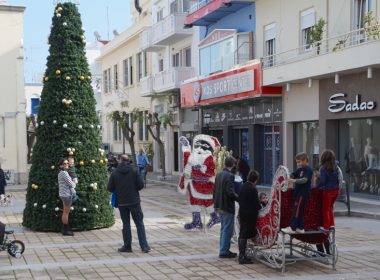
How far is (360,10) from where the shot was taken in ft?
60.4

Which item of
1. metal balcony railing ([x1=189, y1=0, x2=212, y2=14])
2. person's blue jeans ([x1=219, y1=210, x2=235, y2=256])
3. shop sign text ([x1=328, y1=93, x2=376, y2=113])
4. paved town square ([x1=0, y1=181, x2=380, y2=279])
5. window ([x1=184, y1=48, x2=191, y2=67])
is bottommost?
paved town square ([x1=0, y1=181, x2=380, y2=279])

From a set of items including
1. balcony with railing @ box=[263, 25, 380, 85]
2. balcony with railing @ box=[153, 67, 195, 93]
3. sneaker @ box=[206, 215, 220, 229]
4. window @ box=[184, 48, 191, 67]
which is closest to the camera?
sneaker @ box=[206, 215, 220, 229]

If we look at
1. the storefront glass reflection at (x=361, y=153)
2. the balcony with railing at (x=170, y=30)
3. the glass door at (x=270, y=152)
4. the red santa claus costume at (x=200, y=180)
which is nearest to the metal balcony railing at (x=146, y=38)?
the balcony with railing at (x=170, y=30)

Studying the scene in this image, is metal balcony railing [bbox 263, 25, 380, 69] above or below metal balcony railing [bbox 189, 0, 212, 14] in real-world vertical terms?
below

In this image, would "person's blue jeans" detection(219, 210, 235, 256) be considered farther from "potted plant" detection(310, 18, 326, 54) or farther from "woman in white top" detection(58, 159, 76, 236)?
"potted plant" detection(310, 18, 326, 54)

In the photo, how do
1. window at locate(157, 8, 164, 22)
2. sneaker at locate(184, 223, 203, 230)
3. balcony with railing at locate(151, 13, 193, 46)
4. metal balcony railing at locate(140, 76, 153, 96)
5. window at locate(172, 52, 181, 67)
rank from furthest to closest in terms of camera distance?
window at locate(157, 8, 164, 22)
metal balcony railing at locate(140, 76, 153, 96)
window at locate(172, 52, 181, 67)
balcony with railing at locate(151, 13, 193, 46)
sneaker at locate(184, 223, 203, 230)

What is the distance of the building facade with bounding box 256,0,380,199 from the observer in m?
17.4

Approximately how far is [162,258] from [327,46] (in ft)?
39.9

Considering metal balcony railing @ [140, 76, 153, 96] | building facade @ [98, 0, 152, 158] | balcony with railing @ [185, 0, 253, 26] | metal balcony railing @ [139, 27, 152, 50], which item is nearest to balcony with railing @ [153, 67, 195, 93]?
balcony with railing @ [185, 0, 253, 26]

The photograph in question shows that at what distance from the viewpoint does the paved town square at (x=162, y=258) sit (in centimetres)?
841

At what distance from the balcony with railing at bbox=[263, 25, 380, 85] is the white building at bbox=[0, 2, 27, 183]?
1283 centimetres

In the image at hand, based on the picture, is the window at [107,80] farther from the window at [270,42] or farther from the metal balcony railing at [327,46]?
the metal balcony railing at [327,46]

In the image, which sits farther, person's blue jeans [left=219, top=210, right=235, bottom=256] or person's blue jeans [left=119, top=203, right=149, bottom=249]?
person's blue jeans [left=119, top=203, right=149, bottom=249]

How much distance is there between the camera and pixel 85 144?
13016mm
